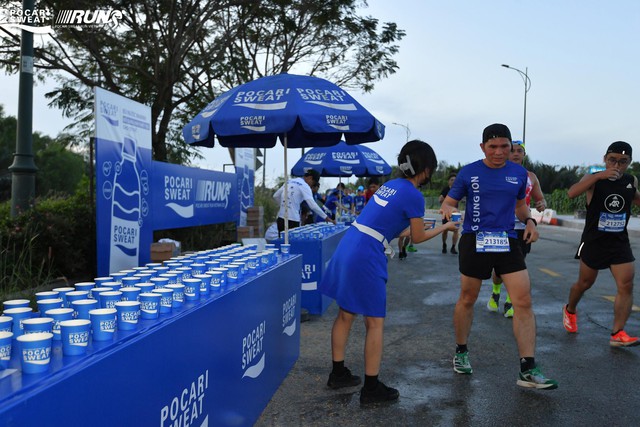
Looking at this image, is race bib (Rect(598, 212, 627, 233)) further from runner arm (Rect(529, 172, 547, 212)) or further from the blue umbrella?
the blue umbrella

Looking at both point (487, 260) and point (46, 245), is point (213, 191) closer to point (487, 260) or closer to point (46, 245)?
point (46, 245)

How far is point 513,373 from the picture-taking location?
473 cm

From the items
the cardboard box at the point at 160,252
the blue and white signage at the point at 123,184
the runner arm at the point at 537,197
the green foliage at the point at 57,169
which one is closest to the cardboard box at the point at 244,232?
the blue and white signage at the point at 123,184

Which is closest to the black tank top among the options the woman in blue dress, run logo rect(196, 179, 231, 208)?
the woman in blue dress

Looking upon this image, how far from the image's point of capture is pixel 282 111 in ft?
17.7

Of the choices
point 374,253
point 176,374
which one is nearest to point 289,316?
point 374,253

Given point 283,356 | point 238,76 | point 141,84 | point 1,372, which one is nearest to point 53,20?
point 141,84

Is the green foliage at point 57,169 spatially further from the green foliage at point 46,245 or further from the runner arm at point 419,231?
the runner arm at point 419,231

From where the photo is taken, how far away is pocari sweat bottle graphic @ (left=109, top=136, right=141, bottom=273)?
5199 mm

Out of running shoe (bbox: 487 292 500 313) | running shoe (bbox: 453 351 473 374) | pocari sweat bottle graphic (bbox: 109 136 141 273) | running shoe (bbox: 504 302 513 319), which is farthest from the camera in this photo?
running shoe (bbox: 487 292 500 313)

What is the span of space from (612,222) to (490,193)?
5.91 feet

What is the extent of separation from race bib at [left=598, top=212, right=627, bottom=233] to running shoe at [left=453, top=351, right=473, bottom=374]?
2.02 meters

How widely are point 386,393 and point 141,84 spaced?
14836mm

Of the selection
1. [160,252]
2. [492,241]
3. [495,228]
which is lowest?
[160,252]
